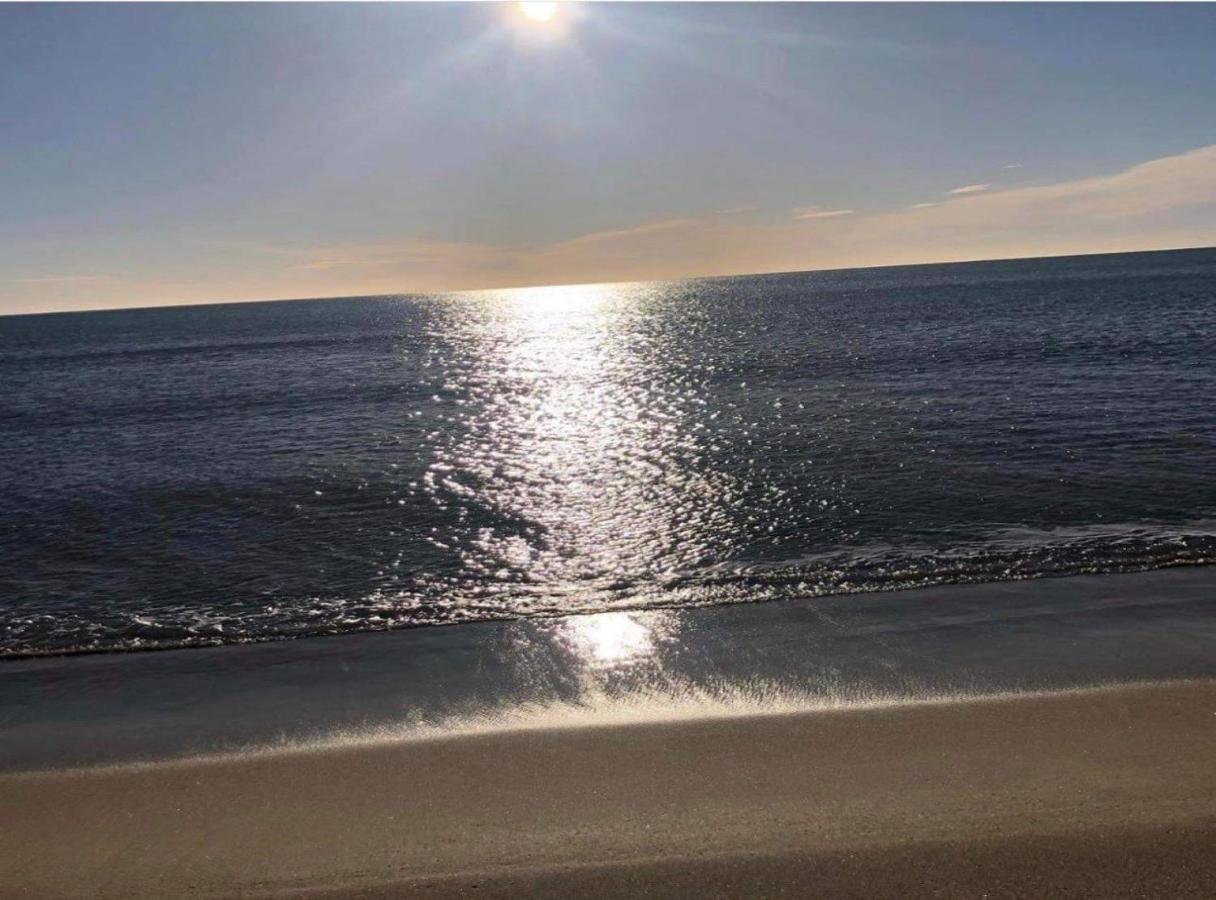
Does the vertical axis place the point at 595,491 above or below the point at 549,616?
above

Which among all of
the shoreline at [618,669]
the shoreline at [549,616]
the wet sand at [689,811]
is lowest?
the shoreline at [549,616]

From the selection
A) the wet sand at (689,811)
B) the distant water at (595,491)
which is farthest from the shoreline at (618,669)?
the distant water at (595,491)

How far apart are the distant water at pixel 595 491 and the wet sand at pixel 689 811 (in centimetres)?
555

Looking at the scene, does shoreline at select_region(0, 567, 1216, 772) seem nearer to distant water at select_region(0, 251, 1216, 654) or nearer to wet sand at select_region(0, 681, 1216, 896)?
wet sand at select_region(0, 681, 1216, 896)

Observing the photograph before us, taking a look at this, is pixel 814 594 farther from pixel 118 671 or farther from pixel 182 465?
pixel 182 465

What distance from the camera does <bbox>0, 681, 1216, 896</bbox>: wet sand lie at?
6012mm

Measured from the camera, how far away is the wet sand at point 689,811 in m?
6.01

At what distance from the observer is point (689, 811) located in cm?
689

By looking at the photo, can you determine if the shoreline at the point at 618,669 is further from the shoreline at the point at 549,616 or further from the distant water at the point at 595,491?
the distant water at the point at 595,491

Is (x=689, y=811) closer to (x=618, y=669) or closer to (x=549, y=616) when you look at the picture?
(x=618, y=669)

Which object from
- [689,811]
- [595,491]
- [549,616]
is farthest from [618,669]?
[595,491]

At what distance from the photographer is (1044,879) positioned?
5758mm

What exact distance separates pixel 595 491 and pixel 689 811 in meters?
16.5

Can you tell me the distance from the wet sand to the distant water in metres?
5.55
